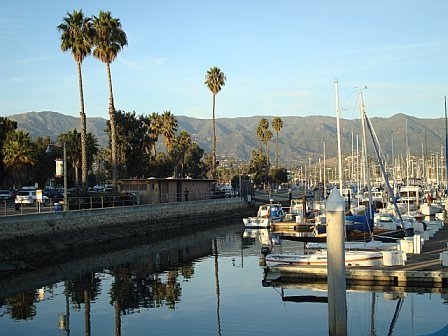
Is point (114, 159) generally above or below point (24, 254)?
above

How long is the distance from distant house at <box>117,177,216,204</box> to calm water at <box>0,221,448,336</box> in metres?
22.7

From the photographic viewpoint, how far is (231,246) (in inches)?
1740

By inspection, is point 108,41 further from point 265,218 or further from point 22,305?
point 22,305

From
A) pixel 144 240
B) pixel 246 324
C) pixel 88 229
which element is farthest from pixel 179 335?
pixel 144 240

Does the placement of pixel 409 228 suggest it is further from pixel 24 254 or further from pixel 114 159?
pixel 114 159

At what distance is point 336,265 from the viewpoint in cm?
1344

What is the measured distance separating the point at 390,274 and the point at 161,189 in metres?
37.2

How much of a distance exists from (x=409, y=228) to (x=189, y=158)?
250 feet

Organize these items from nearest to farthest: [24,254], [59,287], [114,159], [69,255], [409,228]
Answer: [59,287]
[24,254]
[69,255]
[409,228]
[114,159]

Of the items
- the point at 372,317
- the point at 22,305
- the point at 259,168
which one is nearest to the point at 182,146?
the point at 259,168

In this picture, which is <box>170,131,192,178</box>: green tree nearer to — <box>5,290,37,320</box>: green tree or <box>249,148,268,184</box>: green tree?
<box>249,148,268,184</box>: green tree

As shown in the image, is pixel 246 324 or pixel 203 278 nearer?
pixel 246 324

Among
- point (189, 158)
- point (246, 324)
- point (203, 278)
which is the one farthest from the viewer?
point (189, 158)

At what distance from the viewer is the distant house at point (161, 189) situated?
57.4 metres
